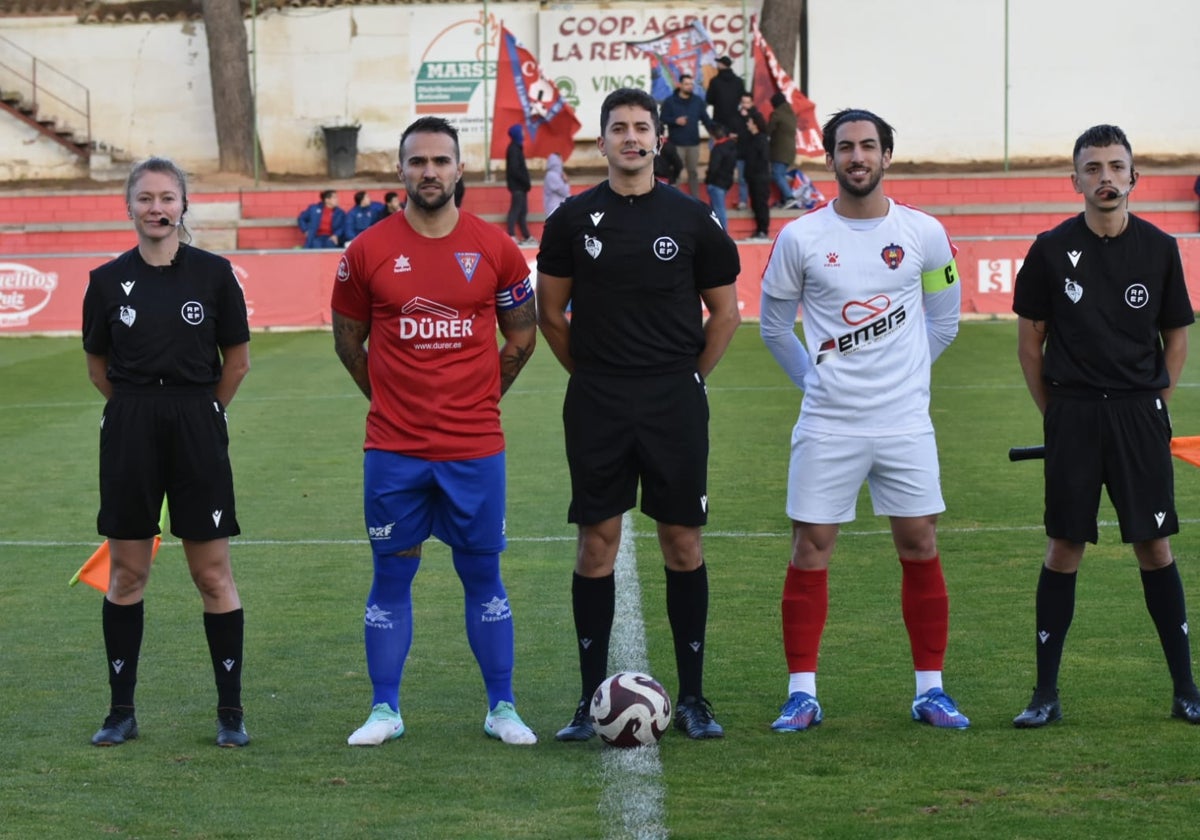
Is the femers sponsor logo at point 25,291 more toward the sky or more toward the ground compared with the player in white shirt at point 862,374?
more toward the sky

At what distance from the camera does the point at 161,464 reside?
6258 mm

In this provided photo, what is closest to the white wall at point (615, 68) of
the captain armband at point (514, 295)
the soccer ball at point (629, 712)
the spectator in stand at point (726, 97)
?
the spectator in stand at point (726, 97)

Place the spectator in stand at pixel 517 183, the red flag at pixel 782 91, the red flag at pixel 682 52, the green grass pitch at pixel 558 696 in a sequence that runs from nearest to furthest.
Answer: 1. the green grass pitch at pixel 558 696
2. the spectator in stand at pixel 517 183
3. the red flag at pixel 782 91
4. the red flag at pixel 682 52

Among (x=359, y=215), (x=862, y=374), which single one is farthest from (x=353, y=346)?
(x=359, y=215)

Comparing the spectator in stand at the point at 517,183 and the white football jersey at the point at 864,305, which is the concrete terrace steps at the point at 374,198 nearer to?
the spectator in stand at the point at 517,183

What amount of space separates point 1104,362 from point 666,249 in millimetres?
1560

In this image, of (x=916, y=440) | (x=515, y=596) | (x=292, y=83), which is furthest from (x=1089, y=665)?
(x=292, y=83)

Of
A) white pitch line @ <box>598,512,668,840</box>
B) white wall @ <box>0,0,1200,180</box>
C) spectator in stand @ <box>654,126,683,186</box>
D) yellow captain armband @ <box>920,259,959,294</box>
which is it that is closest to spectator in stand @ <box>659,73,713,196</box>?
spectator in stand @ <box>654,126,683,186</box>

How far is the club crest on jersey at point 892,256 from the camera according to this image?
625cm

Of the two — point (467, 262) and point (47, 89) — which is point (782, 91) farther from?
point (467, 262)

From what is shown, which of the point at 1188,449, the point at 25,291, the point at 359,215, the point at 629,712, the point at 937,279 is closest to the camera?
the point at 629,712

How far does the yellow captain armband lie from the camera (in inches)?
251

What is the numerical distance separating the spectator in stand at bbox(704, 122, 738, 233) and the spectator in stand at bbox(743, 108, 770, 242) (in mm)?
291

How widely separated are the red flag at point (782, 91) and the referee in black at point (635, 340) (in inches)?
1051
